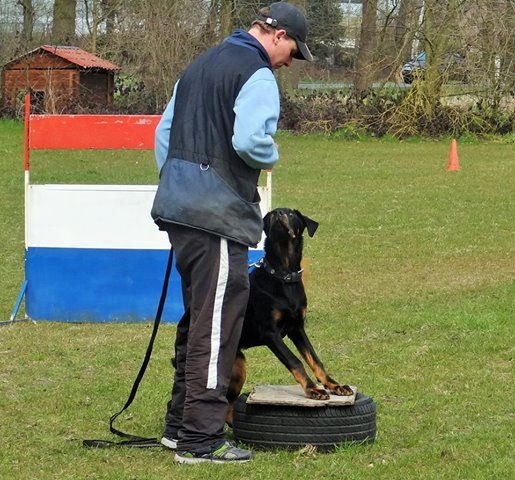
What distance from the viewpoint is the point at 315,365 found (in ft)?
17.2

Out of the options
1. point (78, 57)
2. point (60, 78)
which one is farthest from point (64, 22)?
point (60, 78)

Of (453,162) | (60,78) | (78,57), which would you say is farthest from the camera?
(78,57)

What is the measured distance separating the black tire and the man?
0.21 metres

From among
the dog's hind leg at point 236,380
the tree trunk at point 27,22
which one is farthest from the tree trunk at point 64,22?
the dog's hind leg at point 236,380

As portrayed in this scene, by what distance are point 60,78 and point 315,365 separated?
2345cm

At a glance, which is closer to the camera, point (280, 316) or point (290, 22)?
point (290, 22)

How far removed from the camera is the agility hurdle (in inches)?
327

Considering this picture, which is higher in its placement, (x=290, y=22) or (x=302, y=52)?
(x=290, y=22)

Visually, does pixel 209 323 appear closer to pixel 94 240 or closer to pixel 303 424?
pixel 303 424

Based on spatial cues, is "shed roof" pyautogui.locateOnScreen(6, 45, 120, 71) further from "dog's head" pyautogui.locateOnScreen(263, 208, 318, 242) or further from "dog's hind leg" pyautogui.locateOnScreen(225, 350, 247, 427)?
"dog's hind leg" pyautogui.locateOnScreen(225, 350, 247, 427)

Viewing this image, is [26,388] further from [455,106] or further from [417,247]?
[455,106]

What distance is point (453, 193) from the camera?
16.8 meters

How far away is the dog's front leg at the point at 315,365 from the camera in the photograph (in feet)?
17.1

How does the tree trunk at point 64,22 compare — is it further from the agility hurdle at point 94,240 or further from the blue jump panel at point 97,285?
the blue jump panel at point 97,285
